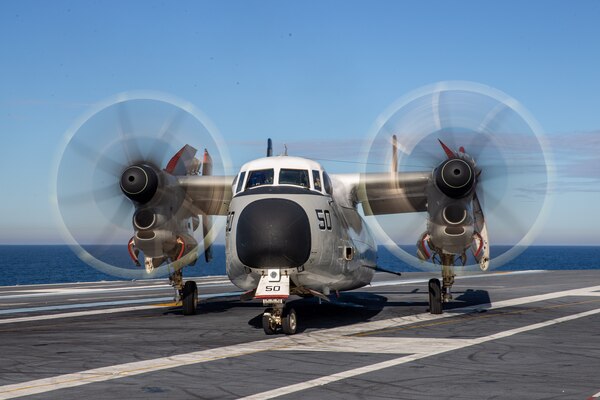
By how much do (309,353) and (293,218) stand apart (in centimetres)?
336

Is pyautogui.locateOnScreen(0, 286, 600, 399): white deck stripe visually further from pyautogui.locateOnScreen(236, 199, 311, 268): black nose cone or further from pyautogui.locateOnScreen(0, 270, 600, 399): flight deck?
pyautogui.locateOnScreen(236, 199, 311, 268): black nose cone

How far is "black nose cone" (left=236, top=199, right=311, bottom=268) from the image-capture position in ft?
52.6

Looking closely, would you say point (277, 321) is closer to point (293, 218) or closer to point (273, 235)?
point (273, 235)

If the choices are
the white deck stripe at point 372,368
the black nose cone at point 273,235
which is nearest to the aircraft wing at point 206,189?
the black nose cone at point 273,235

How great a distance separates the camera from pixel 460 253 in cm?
2130

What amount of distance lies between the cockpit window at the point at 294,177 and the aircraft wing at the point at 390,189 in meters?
4.07

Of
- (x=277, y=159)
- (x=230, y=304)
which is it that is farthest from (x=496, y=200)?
(x=230, y=304)

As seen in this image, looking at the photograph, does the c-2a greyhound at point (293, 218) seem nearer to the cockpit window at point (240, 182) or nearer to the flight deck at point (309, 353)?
the cockpit window at point (240, 182)

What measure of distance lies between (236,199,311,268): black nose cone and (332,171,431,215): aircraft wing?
5.56 meters

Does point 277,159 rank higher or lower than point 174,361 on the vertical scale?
higher

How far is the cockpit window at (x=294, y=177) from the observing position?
17703 mm

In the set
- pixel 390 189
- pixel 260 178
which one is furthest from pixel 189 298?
pixel 390 189

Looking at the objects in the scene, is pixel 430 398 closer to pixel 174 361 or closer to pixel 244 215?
pixel 174 361

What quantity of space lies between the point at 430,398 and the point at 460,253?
39.0 feet
